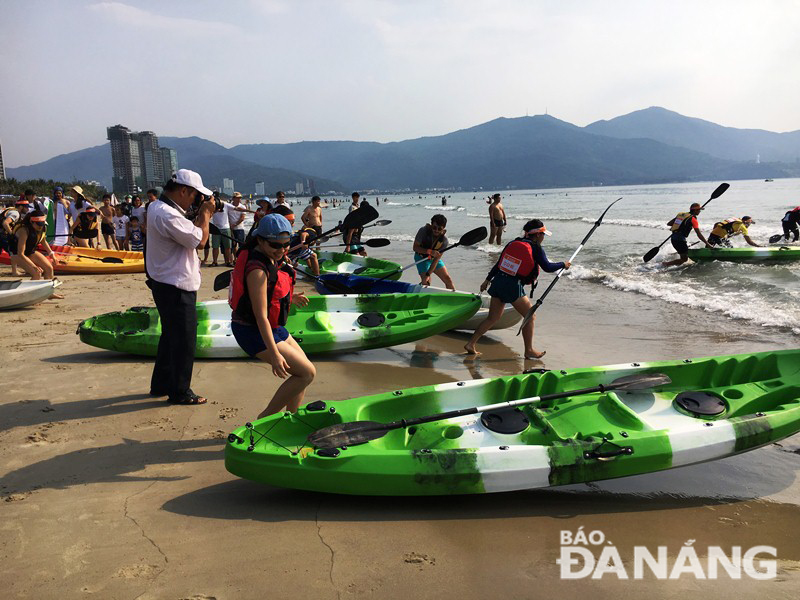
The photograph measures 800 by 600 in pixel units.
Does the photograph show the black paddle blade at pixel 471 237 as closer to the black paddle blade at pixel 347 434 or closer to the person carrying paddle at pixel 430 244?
the person carrying paddle at pixel 430 244

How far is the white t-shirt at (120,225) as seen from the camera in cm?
1709

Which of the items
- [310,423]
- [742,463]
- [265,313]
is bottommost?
[742,463]

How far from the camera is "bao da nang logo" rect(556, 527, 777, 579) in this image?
2816 mm

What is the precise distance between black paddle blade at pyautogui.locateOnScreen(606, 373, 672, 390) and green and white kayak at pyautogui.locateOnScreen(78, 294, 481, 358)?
2.74m

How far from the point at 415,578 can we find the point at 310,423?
4.53 ft

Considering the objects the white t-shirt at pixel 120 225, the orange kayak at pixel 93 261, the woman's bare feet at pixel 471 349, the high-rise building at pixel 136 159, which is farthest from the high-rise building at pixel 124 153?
the woman's bare feet at pixel 471 349

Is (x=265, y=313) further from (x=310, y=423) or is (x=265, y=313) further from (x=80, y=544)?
(x=80, y=544)

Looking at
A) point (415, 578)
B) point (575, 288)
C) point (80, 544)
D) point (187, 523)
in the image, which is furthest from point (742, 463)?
point (575, 288)

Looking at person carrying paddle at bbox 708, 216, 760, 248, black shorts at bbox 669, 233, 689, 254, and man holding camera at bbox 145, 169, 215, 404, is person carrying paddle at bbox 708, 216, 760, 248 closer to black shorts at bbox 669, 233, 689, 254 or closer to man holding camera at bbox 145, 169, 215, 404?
black shorts at bbox 669, 233, 689, 254

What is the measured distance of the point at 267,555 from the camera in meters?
2.89

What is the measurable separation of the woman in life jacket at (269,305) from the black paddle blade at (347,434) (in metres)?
0.42

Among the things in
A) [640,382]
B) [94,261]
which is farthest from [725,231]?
[94,261]

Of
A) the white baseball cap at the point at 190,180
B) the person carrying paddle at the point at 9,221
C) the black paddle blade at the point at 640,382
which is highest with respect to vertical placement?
the white baseball cap at the point at 190,180

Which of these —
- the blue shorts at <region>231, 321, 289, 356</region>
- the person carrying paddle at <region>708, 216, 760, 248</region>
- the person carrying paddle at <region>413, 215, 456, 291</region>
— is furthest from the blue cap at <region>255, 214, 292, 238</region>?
the person carrying paddle at <region>708, 216, 760, 248</region>
